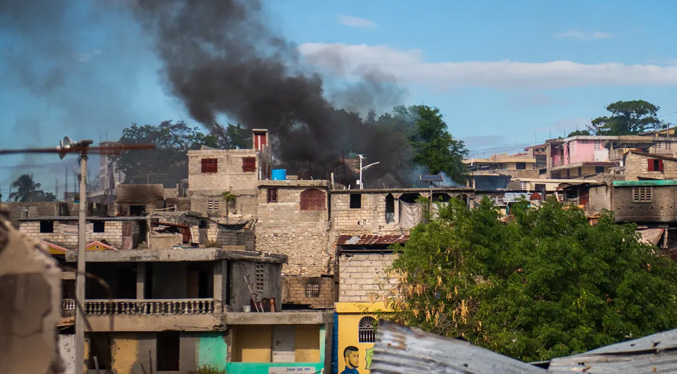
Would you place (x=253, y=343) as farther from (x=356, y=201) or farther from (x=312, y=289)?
(x=356, y=201)

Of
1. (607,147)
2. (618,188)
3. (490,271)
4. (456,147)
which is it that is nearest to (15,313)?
(490,271)

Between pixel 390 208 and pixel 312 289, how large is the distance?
5.71 metres

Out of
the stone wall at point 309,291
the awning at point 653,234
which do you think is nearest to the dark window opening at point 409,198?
the stone wall at point 309,291

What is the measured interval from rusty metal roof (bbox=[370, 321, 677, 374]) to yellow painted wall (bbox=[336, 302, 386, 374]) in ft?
55.5

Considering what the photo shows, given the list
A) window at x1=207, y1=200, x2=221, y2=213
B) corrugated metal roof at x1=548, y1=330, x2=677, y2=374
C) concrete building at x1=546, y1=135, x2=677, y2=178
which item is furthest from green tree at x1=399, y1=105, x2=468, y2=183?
corrugated metal roof at x1=548, y1=330, x2=677, y2=374

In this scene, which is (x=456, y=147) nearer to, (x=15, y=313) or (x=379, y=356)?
(x=379, y=356)

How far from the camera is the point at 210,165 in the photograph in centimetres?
4769

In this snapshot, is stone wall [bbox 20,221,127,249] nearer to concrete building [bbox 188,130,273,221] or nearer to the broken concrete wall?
concrete building [bbox 188,130,273,221]

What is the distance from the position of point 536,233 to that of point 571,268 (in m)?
3.25

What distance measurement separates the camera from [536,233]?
2714 centimetres

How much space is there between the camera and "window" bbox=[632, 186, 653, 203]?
43031mm

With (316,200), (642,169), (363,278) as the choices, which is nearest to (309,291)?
(316,200)

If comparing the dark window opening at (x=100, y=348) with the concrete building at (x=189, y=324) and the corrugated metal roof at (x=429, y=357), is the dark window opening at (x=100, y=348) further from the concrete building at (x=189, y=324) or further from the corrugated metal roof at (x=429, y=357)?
the corrugated metal roof at (x=429, y=357)

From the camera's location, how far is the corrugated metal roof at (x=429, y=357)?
9.66m
